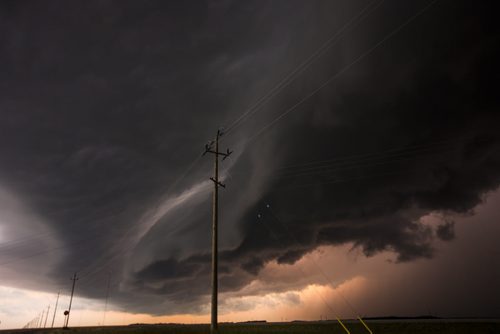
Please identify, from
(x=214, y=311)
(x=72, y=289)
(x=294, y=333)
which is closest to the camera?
(x=214, y=311)

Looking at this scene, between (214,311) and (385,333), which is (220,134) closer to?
(214,311)

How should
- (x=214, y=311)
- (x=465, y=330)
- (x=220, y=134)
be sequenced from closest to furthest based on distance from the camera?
(x=214, y=311), (x=220, y=134), (x=465, y=330)

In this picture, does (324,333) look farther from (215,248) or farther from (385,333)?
(215,248)

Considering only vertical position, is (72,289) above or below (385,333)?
above

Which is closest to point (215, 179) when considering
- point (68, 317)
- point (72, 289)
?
point (68, 317)

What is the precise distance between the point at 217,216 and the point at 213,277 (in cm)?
453

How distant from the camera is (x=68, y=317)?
99188 millimetres

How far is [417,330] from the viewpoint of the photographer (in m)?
37.5

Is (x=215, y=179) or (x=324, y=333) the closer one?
(x=215, y=179)

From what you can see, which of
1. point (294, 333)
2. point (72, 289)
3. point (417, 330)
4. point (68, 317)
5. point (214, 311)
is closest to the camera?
point (214, 311)

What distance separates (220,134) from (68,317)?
95284mm

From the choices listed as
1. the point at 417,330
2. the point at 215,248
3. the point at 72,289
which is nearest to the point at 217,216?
the point at 215,248

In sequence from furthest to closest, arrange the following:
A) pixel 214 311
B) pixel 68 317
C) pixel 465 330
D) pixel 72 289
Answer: pixel 72 289 < pixel 68 317 < pixel 465 330 < pixel 214 311

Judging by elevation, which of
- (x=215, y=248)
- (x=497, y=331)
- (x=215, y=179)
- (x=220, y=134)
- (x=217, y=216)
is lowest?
(x=497, y=331)
